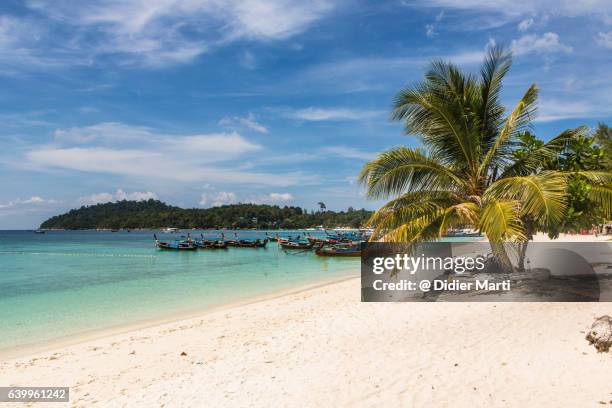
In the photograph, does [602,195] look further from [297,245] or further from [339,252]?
[297,245]

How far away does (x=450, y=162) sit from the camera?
1098 centimetres

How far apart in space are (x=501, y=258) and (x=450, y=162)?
2741 mm

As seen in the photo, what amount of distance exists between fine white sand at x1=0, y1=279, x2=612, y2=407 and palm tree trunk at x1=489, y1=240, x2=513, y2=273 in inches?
72.2

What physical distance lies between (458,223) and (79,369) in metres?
8.49

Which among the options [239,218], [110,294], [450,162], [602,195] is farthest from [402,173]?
[239,218]

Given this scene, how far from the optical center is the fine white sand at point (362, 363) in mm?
4688

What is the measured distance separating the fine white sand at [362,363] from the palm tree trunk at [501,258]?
1.83 meters

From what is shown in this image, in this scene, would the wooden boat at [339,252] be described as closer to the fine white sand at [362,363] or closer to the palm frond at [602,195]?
the fine white sand at [362,363]

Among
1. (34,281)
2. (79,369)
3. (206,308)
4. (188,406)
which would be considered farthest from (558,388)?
(34,281)

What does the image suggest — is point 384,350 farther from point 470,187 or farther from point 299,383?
point 470,187

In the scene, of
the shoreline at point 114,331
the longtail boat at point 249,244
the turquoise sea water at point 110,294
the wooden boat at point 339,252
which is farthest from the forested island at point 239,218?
the shoreline at point 114,331

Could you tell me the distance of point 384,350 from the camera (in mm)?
6289

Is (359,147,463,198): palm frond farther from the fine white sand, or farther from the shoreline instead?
the shoreline

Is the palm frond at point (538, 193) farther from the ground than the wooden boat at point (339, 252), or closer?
farther from the ground
